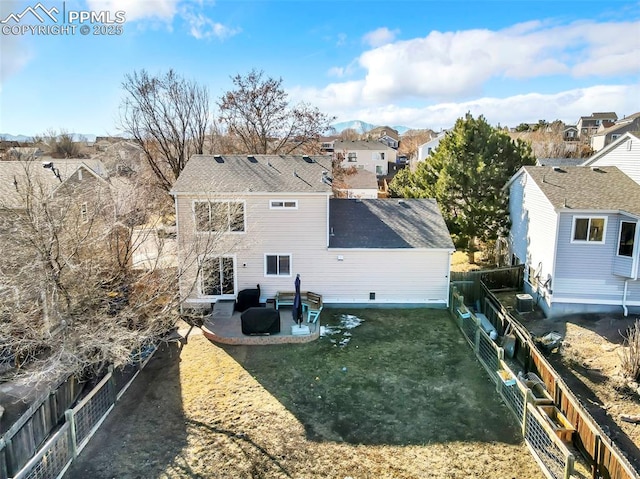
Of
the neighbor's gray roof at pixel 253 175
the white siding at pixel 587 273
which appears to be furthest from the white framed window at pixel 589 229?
the neighbor's gray roof at pixel 253 175

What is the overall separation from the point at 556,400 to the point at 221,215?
42.8 ft

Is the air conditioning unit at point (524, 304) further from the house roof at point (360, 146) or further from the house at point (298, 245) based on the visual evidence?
the house roof at point (360, 146)

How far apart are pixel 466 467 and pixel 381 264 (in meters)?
9.89

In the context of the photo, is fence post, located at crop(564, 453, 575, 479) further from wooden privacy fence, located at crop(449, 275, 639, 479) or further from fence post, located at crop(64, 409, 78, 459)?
fence post, located at crop(64, 409, 78, 459)

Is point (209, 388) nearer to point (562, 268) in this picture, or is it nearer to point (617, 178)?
point (562, 268)

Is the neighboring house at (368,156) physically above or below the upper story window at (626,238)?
above

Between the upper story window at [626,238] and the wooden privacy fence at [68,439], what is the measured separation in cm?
1879

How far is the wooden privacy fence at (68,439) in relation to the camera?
7457 mm

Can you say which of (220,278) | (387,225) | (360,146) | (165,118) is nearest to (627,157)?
(387,225)

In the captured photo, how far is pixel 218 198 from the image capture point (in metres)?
16.8

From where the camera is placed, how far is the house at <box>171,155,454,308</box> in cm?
1709

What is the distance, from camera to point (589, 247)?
16.6m

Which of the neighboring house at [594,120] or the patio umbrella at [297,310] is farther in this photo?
the neighboring house at [594,120]

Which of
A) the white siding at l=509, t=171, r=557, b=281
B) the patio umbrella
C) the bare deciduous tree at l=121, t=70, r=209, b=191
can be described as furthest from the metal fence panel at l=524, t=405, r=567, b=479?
the bare deciduous tree at l=121, t=70, r=209, b=191
